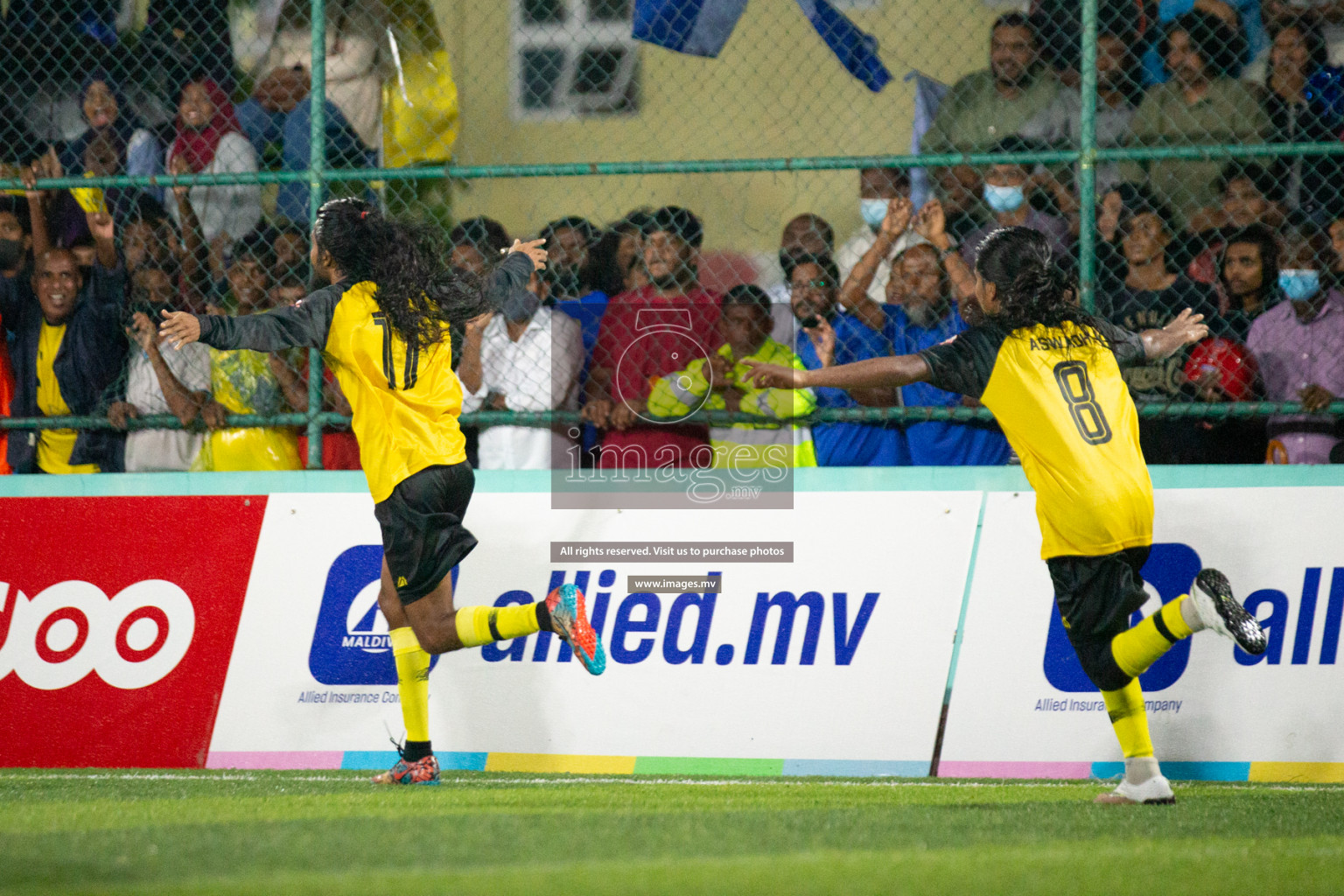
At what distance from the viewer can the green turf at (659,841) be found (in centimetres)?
275

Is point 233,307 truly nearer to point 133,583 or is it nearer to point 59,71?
point 133,583

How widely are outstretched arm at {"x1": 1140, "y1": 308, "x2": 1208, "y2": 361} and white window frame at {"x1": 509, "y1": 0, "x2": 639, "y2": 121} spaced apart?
506cm

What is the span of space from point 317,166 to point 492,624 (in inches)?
91.2

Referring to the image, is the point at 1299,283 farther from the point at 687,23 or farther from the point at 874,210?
the point at 687,23

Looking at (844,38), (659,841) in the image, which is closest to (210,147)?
(844,38)

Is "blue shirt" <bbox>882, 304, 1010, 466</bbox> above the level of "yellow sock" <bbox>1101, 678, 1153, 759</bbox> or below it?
above

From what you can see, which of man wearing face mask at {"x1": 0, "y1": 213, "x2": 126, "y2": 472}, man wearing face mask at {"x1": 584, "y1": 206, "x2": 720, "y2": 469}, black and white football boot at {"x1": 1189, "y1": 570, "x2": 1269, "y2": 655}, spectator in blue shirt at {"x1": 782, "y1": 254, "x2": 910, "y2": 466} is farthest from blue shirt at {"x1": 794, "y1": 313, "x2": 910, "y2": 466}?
man wearing face mask at {"x1": 0, "y1": 213, "x2": 126, "y2": 472}

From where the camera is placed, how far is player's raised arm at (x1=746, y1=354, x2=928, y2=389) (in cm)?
445

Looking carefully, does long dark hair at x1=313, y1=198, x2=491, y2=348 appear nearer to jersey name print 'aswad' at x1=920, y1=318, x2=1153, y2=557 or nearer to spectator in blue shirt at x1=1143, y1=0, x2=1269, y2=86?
jersey name print 'aswad' at x1=920, y1=318, x2=1153, y2=557

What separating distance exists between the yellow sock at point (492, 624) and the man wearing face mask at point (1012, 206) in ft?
8.55

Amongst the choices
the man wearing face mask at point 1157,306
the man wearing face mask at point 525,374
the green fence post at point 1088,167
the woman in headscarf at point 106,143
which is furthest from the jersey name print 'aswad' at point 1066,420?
the woman in headscarf at point 106,143

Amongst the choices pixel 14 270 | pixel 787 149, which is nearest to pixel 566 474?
pixel 14 270

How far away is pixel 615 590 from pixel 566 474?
550 millimetres

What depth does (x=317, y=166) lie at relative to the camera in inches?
236
